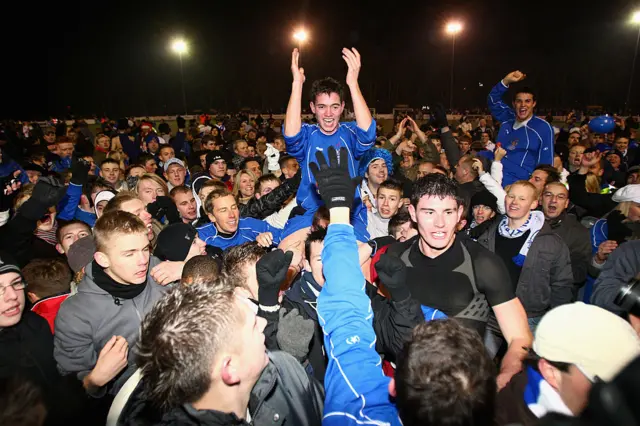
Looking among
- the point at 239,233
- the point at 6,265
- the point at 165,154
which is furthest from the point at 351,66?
the point at 165,154

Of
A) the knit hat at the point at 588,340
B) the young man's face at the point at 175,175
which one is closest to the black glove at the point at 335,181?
the knit hat at the point at 588,340

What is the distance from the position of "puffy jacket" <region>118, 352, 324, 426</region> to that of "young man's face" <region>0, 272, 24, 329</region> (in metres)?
1.49

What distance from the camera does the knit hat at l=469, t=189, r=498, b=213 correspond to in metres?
4.89

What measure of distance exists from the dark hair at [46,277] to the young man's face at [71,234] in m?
0.61

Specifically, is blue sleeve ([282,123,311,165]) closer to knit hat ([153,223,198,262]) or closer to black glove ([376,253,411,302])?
knit hat ([153,223,198,262])

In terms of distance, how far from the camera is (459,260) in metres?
2.59

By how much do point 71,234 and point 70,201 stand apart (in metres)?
1.55

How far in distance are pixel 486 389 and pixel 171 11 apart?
113 ft

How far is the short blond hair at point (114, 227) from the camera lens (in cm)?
282

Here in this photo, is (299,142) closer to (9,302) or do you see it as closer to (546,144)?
(9,302)

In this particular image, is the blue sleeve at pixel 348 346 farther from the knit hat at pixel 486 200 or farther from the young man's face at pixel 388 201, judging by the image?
the knit hat at pixel 486 200

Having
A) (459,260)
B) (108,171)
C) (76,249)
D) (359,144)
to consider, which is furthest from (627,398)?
(108,171)

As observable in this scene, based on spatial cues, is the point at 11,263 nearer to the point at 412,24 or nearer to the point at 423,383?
the point at 423,383

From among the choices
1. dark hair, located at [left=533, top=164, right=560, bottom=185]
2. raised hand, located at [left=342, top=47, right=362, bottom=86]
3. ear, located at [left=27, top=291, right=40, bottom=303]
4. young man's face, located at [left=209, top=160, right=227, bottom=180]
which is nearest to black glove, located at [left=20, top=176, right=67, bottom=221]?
ear, located at [left=27, top=291, right=40, bottom=303]
